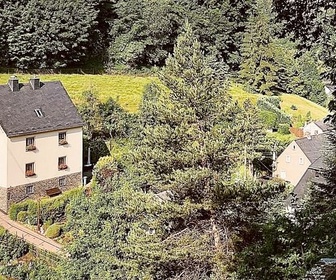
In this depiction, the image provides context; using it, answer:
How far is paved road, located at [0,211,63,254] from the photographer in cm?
1838

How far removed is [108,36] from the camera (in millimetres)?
40312

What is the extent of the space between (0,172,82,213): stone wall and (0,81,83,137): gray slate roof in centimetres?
204

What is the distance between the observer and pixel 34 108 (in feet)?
75.5

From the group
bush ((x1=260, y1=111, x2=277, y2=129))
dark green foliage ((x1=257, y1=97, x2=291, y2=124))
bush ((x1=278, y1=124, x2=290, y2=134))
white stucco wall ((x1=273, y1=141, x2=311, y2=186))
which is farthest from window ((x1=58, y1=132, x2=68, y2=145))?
dark green foliage ((x1=257, y1=97, x2=291, y2=124))

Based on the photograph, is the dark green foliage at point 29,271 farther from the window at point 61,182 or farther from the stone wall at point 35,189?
the window at point 61,182

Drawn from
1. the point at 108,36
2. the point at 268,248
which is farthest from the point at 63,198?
the point at 108,36

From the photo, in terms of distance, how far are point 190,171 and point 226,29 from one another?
3114 centimetres

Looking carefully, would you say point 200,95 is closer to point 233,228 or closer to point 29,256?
point 233,228

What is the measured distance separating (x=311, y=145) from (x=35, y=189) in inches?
489

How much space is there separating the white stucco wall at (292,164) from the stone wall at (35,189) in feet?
31.0

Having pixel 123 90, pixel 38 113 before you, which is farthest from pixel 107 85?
pixel 38 113

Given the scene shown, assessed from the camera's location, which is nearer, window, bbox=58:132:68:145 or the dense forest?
the dense forest

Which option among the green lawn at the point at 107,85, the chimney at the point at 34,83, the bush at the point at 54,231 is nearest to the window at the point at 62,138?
the chimney at the point at 34,83

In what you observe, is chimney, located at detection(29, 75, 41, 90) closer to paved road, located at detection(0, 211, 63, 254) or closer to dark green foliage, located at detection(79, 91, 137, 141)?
dark green foliage, located at detection(79, 91, 137, 141)
